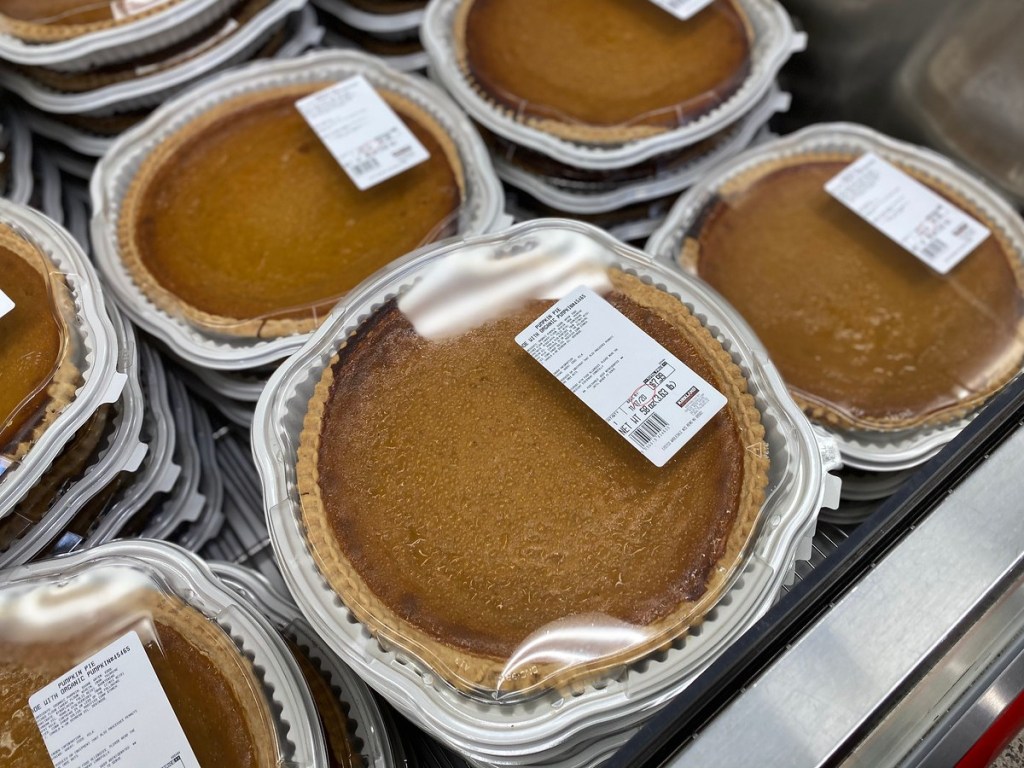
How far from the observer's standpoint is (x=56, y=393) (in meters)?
1.06

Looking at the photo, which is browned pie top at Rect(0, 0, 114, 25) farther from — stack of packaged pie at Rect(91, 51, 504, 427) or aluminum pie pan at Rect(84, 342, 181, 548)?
aluminum pie pan at Rect(84, 342, 181, 548)

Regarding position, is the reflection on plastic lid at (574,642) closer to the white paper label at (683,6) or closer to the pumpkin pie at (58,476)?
the pumpkin pie at (58,476)

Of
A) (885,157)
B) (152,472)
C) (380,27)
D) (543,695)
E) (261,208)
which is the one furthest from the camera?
(380,27)

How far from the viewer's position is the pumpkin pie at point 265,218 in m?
1.32

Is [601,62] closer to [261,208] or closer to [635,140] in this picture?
[635,140]

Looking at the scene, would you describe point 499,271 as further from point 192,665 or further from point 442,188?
point 192,665

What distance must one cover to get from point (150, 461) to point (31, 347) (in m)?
0.29

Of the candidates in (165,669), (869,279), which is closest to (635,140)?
(869,279)

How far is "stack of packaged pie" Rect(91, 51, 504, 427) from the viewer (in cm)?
130

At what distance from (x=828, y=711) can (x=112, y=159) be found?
4.99ft

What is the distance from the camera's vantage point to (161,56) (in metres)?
1.60

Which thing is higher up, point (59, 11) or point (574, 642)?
point (59, 11)

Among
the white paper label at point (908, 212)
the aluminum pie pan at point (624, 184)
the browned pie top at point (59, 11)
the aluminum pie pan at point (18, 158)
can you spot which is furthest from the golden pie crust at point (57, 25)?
the white paper label at point (908, 212)

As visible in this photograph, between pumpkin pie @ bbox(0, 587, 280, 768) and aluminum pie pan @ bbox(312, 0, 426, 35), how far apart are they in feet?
4.74
